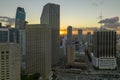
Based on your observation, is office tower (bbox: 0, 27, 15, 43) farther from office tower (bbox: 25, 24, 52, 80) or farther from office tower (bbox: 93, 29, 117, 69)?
office tower (bbox: 93, 29, 117, 69)

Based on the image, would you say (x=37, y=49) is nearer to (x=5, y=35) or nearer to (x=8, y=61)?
(x=8, y=61)

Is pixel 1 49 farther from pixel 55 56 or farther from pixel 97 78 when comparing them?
pixel 55 56

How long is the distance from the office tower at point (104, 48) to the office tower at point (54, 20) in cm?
833

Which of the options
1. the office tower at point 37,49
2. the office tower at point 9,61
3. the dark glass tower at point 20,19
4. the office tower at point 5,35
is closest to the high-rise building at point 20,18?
the dark glass tower at point 20,19

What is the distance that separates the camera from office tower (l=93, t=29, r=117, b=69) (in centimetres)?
3944

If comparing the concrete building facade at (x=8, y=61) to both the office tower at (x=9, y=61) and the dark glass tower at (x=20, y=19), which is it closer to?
the office tower at (x=9, y=61)

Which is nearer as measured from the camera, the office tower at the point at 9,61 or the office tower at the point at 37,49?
the office tower at the point at 9,61

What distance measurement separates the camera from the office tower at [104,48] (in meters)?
39.4

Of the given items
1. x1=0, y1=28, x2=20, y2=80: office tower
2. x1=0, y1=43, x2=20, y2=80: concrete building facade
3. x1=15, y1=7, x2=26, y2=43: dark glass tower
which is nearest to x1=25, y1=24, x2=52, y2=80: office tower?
x1=0, y1=28, x2=20, y2=80: office tower

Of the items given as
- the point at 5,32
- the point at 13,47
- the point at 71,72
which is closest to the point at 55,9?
the point at 5,32

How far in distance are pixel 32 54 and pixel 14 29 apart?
20358mm

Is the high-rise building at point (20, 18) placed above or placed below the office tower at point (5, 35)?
above

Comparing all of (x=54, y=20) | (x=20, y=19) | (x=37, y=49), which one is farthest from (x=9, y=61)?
(x=54, y=20)

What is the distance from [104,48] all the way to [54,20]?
13844mm
